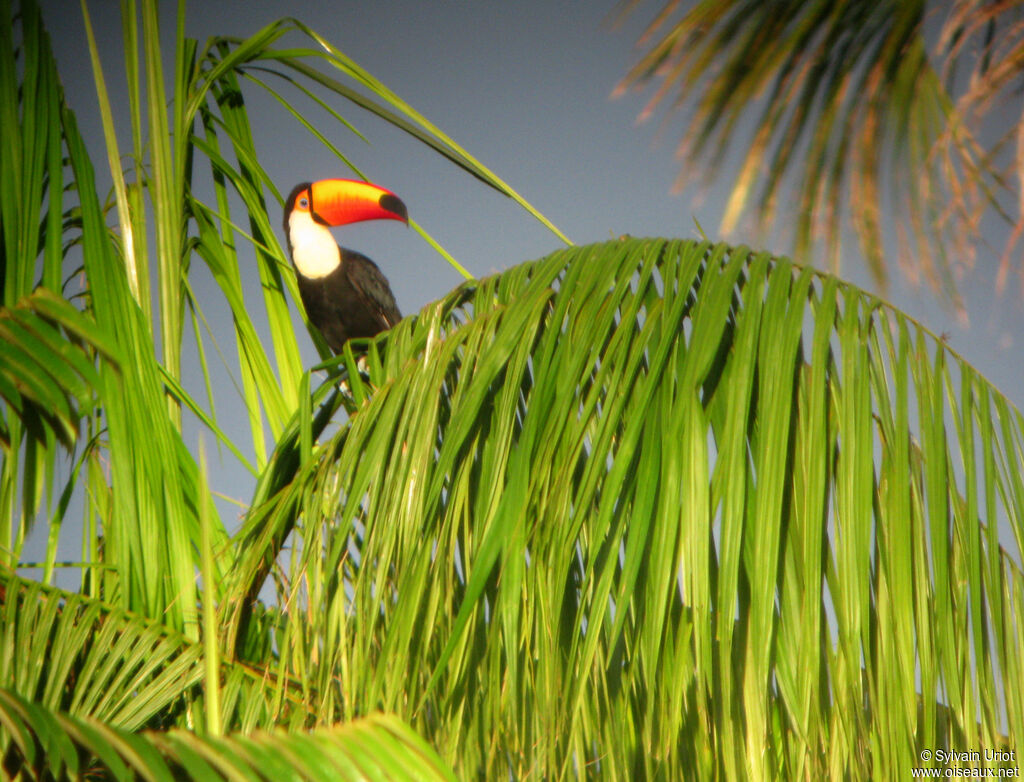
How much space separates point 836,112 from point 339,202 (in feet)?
5.56

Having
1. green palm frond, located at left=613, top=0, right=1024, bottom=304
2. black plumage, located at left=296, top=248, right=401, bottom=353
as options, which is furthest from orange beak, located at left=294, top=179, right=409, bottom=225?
green palm frond, located at left=613, top=0, right=1024, bottom=304

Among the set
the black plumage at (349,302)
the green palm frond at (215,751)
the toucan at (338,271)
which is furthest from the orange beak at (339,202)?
the green palm frond at (215,751)

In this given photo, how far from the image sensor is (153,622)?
0.87 meters

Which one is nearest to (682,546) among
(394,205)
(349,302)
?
(394,205)

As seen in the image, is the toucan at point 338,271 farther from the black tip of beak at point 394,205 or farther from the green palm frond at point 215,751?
the green palm frond at point 215,751

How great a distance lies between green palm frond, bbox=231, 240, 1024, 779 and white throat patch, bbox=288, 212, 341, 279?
1652 mm

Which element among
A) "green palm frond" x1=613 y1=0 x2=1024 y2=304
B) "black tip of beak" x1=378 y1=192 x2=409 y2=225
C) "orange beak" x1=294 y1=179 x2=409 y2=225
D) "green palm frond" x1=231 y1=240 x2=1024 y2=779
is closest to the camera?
"green palm frond" x1=231 y1=240 x2=1024 y2=779

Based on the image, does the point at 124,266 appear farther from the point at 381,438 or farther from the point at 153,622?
the point at 381,438

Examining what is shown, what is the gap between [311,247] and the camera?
239 cm

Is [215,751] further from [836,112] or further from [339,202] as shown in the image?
[339,202]

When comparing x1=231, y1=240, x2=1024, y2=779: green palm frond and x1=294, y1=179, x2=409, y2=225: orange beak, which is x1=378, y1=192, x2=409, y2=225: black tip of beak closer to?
x1=294, y1=179, x2=409, y2=225: orange beak

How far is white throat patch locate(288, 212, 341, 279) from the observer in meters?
2.34

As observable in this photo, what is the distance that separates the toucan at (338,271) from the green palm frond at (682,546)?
1616 millimetres

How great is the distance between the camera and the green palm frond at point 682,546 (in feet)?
1.71
